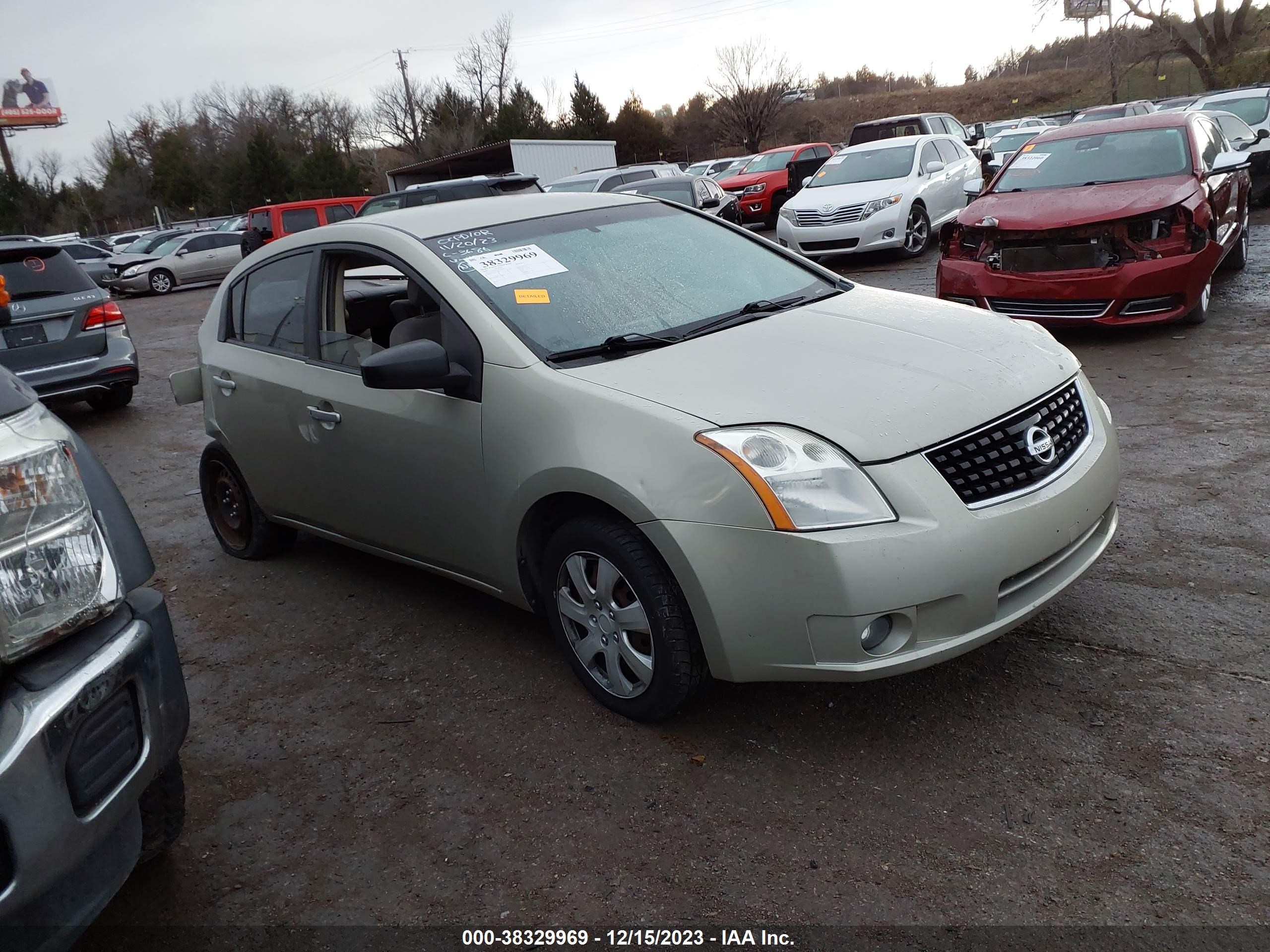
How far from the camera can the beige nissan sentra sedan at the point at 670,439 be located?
2664 millimetres

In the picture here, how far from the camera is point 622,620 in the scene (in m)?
3.03

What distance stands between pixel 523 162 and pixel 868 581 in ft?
92.9

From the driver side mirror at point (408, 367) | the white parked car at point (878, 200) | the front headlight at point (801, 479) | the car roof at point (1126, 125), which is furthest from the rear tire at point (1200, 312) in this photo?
the driver side mirror at point (408, 367)

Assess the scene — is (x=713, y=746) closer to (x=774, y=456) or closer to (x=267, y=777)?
(x=774, y=456)

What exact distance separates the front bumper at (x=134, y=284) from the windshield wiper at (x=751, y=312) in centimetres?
2341

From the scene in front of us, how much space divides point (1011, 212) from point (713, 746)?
6021mm

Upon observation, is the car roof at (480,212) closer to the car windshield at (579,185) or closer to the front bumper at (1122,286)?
the front bumper at (1122,286)

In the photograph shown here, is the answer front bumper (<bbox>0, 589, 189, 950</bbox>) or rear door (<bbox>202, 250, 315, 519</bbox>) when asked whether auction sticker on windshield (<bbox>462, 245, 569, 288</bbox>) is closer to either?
rear door (<bbox>202, 250, 315, 519</bbox>)

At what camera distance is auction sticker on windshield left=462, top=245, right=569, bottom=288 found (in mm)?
3547

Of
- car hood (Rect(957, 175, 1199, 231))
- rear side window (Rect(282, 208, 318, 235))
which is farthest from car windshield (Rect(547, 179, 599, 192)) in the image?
car hood (Rect(957, 175, 1199, 231))

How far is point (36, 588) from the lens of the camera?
5.97 feet

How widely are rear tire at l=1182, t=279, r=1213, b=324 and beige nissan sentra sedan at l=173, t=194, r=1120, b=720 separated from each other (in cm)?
476

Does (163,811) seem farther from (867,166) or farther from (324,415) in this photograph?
(867,166)

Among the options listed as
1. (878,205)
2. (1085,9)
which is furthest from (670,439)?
(1085,9)
